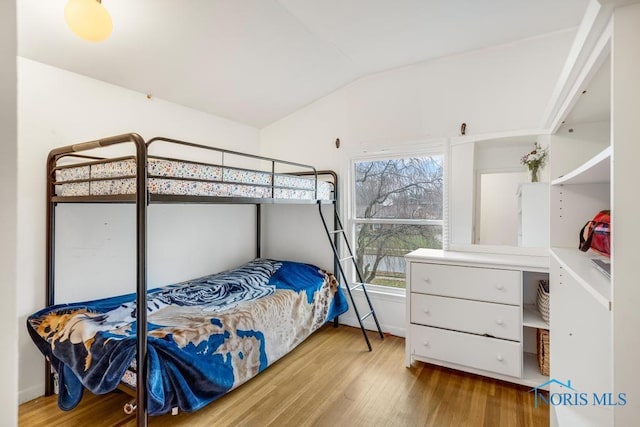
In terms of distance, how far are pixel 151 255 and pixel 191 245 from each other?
1.29 ft

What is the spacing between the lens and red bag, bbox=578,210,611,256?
3.53 feet

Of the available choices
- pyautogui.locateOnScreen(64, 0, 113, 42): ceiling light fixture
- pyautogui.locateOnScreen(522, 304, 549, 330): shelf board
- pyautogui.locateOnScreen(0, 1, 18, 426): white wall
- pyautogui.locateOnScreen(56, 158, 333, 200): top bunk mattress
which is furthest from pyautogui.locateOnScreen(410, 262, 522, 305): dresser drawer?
pyautogui.locateOnScreen(64, 0, 113, 42): ceiling light fixture

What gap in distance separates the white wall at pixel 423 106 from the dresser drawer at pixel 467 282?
2.38 ft

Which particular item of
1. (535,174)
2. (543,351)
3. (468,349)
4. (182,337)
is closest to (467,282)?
(468,349)

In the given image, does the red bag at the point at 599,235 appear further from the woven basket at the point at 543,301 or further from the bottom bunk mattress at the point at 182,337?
the bottom bunk mattress at the point at 182,337

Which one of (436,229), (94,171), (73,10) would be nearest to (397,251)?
(436,229)

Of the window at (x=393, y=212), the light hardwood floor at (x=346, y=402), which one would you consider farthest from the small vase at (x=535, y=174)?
the light hardwood floor at (x=346, y=402)

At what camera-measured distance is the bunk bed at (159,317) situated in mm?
1629

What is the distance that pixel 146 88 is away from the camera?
8.32 feet

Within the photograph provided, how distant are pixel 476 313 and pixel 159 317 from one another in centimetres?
219

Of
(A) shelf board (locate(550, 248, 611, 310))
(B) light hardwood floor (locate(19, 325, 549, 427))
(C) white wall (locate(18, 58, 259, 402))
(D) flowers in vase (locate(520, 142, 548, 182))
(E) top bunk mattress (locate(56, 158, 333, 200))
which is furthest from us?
(D) flowers in vase (locate(520, 142, 548, 182))

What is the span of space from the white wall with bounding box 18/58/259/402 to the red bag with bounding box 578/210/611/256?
8.23ft

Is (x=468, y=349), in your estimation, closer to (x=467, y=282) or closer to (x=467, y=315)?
(x=467, y=315)

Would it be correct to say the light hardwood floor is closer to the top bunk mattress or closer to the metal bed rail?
the metal bed rail
